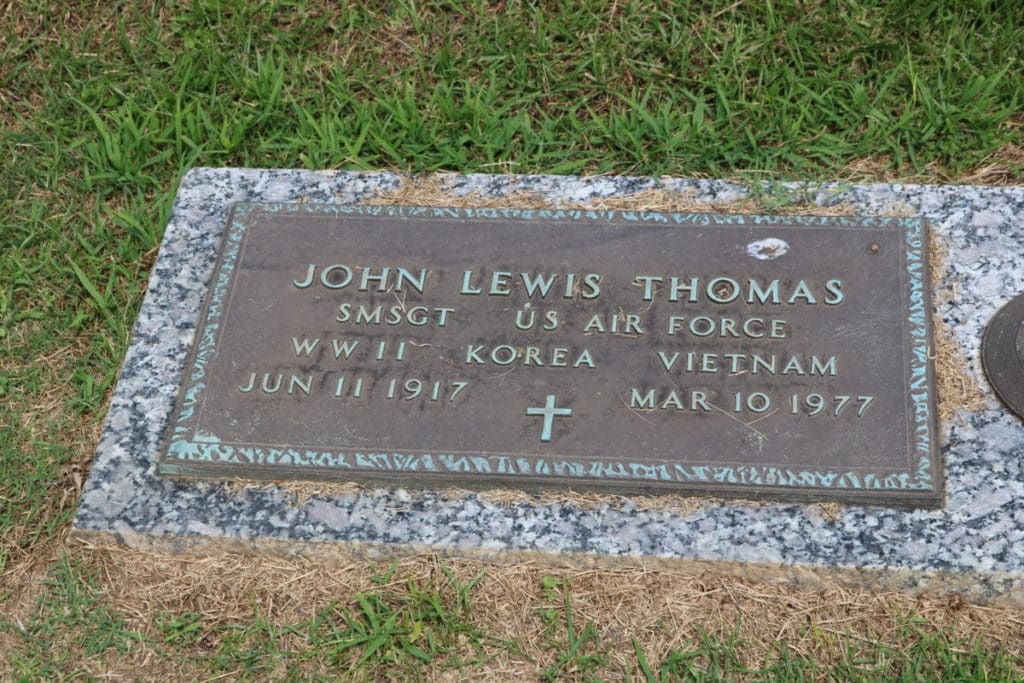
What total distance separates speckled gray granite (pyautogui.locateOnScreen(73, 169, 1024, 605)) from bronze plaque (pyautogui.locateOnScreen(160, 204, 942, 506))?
7cm

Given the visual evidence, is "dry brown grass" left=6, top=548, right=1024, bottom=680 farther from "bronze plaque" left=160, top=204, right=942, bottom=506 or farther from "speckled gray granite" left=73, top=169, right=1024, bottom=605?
"bronze plaque" left=160, top=204, right=942, bottom=506

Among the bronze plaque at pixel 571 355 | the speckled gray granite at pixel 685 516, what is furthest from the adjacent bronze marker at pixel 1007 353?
the bronze plaque at pixel 571 355

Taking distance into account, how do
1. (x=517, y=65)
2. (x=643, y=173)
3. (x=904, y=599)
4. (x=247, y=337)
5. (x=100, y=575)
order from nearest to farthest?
(x=904, y=599), (x=100, y=575), (x=247, y=337), (x=643, y=173), (x=517, y=65)

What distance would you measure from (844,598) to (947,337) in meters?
0.74

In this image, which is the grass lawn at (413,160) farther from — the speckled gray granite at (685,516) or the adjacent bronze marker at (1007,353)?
the adjacent bronze marker at (1007,353)

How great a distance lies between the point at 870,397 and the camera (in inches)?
103

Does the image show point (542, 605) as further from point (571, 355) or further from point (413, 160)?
point (413, 160)

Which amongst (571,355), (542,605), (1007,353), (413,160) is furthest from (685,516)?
(413,160)

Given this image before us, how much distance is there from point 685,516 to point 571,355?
0.49m

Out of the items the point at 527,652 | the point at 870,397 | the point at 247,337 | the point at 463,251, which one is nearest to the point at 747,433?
the point at 870,397

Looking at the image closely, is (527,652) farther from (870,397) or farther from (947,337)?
(947,337)

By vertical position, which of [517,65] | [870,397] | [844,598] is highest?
[517,65]

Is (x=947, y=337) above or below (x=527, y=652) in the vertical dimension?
above

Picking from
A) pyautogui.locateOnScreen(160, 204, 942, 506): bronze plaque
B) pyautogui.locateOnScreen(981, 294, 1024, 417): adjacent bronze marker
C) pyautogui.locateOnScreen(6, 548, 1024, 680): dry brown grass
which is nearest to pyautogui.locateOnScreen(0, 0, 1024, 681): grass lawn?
pyautogui.locateOnScreen(6, 548, 1024, 680): dry brown grass
